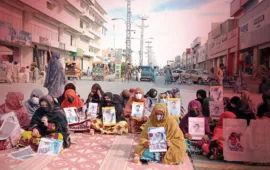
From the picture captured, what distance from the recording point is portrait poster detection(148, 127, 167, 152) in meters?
3.27

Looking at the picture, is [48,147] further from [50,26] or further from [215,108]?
[50,26]

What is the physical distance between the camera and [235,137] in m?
3.33

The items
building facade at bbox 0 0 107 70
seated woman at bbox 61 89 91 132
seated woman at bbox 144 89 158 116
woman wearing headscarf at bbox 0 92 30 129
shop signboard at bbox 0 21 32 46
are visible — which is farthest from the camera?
seated woman at bbox 144 89 158 116

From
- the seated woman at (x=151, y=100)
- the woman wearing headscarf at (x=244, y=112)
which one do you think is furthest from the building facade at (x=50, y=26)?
the woman wearing headscarf at (x=244, y=112)

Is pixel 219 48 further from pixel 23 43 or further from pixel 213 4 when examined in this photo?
pixel 23 43

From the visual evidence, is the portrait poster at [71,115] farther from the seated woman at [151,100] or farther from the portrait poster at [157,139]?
the portrait poster at [157,139]

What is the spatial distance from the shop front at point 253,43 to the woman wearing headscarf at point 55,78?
3.90 metres

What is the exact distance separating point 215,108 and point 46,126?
2.80 metres

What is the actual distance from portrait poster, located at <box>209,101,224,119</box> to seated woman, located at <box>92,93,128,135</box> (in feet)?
5.12

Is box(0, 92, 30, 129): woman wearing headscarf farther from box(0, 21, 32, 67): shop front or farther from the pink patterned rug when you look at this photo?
box(0, 21, 32, 67): shop front

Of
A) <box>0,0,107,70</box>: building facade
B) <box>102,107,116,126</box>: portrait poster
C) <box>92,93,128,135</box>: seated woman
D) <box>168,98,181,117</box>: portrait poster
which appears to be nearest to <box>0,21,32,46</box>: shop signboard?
<box>0,0,107,70</box>: building facade

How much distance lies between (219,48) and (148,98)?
1805 mm

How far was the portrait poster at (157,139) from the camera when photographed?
3.27 metres

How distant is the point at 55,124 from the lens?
12.5ft
